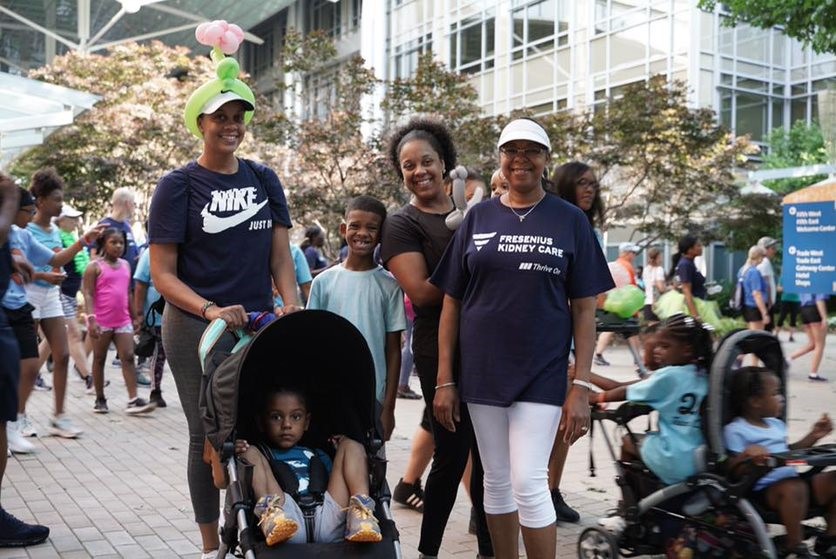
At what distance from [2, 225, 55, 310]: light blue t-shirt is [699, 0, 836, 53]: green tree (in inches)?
398

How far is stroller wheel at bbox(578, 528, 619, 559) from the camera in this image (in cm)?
450

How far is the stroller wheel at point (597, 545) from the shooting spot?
450 cm

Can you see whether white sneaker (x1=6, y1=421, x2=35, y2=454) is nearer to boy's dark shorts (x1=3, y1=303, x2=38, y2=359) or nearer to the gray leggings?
boy's dark shorts (x1=3, y1=303, x2=38, y2=359)

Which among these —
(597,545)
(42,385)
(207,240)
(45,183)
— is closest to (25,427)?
(45,183)

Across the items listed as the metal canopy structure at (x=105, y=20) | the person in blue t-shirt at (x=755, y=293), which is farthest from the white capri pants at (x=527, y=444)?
the metal canopy structure at (x=105, y=20)

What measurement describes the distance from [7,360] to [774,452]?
375 cm

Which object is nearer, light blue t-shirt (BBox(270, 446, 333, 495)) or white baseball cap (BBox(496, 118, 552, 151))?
light blue t-shirt (BBox(270, 446, 333, 495))

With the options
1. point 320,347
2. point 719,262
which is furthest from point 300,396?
point 719,262

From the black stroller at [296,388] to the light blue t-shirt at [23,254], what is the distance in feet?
11.0

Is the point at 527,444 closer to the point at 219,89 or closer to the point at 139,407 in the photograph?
the point at 219,89

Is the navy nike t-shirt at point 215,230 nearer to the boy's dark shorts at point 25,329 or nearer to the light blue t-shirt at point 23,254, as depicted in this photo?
the light blue t-shirt at point 23,254

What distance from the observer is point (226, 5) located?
44.8m

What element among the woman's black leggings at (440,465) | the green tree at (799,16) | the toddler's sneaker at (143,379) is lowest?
the toddler's sneaker at (143,379)

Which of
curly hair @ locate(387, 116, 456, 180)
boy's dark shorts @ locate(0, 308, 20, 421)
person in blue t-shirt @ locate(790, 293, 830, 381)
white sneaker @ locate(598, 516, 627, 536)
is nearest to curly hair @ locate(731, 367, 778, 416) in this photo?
white sneaker @ locate(598, 516, 627, 536)
